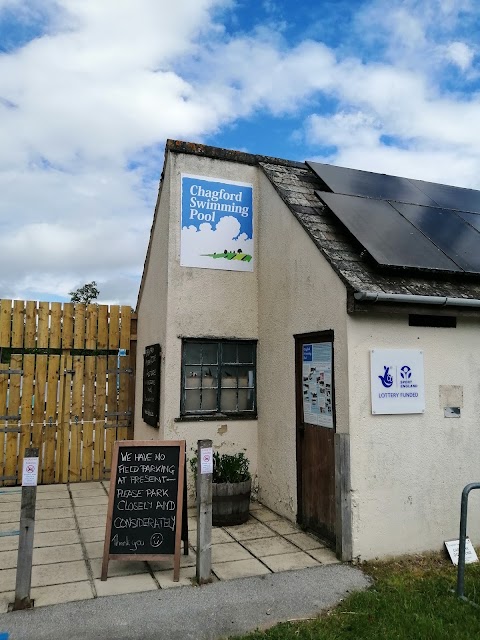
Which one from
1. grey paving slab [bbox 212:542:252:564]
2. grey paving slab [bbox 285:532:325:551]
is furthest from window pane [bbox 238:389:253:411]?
grey paving slab [bbox 212:542:252:564]

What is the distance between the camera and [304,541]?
5.56 meters

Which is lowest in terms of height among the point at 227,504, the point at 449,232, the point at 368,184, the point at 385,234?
the point at 227,504

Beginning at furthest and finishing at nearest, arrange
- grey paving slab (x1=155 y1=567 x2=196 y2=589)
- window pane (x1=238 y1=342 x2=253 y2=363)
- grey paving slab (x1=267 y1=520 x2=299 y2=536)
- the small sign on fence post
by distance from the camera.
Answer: window pane (x1=238 y1=342 x2=253 y2=363) → grey paving slab (x1=267 y1=520 x2=299 y2=536) → grey paving slab (x1=155 y1=567 x2=196 y2=589) → the small sign on fence post

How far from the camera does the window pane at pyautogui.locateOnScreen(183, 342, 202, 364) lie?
7.15 metres

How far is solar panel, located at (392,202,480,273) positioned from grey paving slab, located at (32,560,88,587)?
5.18 meters

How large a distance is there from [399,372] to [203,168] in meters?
4.31

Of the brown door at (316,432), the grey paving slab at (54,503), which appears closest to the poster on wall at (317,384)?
the brown door at (316,432)

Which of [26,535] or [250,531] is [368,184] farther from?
[26,535]

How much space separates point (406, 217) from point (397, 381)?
244 centimetres

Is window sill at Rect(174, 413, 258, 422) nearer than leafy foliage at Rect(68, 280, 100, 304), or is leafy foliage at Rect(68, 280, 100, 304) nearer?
window sill at Rect(174, 413, 258, 422)

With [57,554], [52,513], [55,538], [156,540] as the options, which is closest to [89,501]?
[52,513]

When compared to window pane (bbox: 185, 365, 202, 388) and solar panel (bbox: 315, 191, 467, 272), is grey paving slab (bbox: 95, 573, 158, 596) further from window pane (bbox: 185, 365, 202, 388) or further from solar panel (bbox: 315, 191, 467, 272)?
solar panel (bbox: 315, 191, 467, 272)

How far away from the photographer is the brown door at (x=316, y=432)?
5.46 metres

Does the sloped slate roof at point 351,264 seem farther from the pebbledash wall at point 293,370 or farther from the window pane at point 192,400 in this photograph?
the window pane at point 192,400
